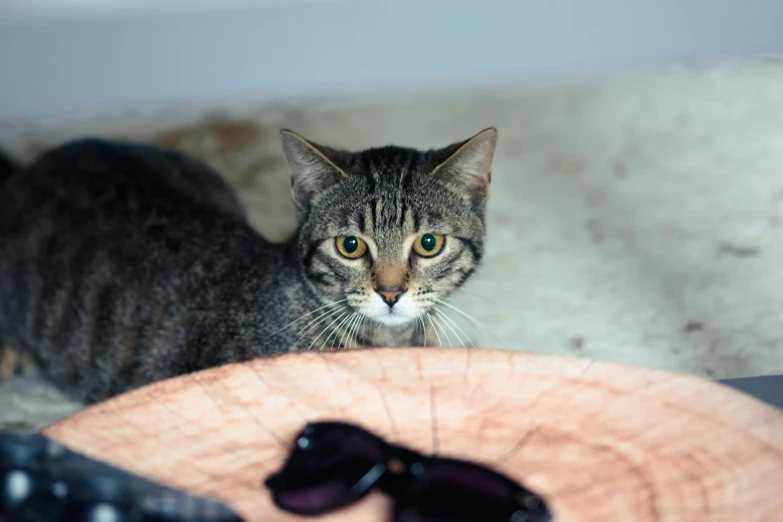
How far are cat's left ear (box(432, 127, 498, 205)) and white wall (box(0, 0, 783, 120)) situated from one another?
160 centimetres

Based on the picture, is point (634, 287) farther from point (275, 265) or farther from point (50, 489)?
point (50, 489)

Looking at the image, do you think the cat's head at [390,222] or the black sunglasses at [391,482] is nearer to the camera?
the black sunglasses at [391,482]

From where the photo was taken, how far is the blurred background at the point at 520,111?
2.25 meters

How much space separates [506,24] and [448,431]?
2373mm

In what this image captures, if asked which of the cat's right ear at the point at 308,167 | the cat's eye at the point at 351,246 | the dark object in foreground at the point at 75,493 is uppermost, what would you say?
the cat's right ear at the point at 308,167

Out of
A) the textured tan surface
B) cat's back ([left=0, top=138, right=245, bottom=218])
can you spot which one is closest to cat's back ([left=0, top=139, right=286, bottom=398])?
cat's back ([left=0, top=138, right=245, bottom=218])

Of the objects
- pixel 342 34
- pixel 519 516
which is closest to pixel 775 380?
pixel 519 516

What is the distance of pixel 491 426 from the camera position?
3.80 ft

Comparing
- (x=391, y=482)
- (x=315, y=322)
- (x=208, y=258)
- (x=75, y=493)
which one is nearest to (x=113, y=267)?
(x=208, y=258)

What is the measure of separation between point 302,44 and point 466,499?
255 centimetres

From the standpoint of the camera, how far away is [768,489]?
1021mm

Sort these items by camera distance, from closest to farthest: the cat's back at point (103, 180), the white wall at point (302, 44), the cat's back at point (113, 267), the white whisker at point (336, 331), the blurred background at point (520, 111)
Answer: the white whisker at point (336, 331), the cat's back at point (113, 267), the cat's back at point (103, 180), the blurred background at point (520, 111), the white wall at point (302, 44)

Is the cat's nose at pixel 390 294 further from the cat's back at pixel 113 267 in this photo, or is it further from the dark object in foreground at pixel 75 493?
the dark object in foreground at pixel 75 493

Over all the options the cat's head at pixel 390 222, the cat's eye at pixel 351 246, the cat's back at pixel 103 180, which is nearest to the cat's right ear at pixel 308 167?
the cat's head at pixel 390 222
